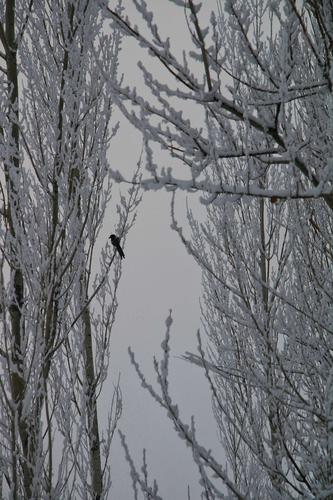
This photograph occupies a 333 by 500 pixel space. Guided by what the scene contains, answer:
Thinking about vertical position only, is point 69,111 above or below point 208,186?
above

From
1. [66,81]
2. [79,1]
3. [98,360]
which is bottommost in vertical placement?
[98,360]

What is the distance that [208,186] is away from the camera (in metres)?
1.72

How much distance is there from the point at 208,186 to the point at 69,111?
221 centimetres

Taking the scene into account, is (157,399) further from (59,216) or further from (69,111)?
(69,111)

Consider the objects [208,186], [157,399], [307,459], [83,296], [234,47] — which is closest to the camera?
[208,186]

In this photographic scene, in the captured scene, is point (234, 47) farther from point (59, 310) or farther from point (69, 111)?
point (59, 310)

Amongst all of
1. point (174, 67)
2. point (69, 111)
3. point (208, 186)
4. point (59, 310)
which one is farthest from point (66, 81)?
point (208, 186)

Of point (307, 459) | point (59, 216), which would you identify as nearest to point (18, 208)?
point (59, 216)

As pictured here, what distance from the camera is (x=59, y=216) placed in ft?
11.5

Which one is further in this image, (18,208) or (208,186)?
(18,208)

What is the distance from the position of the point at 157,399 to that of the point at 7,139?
91.4 inches

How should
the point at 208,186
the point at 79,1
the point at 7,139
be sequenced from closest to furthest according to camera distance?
the point at 208,186 < the point at 7,139 < the point at 79,1

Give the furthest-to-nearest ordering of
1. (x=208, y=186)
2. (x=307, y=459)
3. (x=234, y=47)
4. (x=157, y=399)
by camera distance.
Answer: (x=234, y=47) < (x=307, y=459) < (x=157, y=399) < (x=208, y=186)

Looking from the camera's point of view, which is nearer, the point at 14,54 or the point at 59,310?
the point at 59,310
